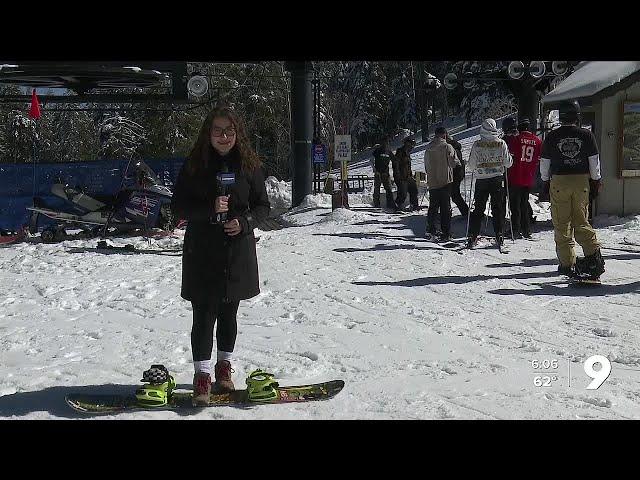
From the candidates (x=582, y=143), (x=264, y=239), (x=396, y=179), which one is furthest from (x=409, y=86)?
(x=582, y=143)

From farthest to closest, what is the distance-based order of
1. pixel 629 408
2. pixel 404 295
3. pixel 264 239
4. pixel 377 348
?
pixel 264 239 < pixel 404 295 < pixel 377 348 < pixel 629 408

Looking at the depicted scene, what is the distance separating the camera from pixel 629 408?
3.62 m

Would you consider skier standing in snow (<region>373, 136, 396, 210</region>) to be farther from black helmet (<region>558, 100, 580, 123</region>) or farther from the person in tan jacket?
black helmet (<region>558, 100, 580, 123</region>)

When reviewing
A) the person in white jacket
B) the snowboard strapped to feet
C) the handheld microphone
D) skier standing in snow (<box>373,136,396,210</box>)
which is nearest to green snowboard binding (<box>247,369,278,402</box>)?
the snowboard strapped to feet

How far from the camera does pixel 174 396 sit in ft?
12.7

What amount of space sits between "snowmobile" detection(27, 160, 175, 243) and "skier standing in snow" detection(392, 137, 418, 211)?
4.71 meters

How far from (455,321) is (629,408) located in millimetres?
2120

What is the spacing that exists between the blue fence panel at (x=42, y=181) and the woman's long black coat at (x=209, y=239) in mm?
11248

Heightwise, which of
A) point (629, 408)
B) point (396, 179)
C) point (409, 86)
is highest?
point (409, 86)

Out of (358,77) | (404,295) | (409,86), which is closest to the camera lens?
(404,295)

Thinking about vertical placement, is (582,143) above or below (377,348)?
above
